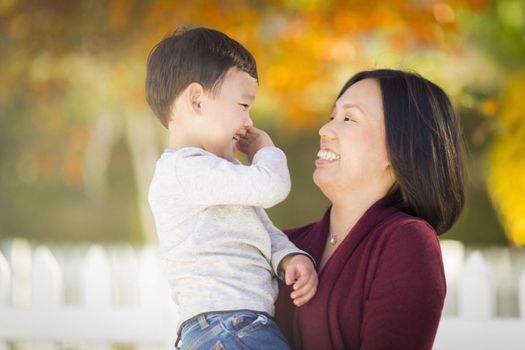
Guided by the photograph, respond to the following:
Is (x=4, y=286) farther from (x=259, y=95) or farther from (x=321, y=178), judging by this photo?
(x=259, y=95)

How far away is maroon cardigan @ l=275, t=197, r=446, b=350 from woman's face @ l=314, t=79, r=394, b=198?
75mm

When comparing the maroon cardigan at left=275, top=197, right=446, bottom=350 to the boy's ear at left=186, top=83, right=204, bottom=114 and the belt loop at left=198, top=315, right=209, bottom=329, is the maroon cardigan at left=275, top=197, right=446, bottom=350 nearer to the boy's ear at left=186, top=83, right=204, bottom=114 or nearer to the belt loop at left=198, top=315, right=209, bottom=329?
the belt loop at left=198, top=315, right=209, bottom=329

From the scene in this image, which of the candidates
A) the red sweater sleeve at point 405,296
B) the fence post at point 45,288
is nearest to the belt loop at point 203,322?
the red sweater sleeve at point 405,296

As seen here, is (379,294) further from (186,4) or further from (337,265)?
(186,4)

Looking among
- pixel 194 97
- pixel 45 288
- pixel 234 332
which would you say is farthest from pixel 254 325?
pixel 45 288

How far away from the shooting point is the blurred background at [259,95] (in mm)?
5922

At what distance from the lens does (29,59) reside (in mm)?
7535

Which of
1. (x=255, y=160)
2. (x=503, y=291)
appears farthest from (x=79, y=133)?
(x=255, y=160)

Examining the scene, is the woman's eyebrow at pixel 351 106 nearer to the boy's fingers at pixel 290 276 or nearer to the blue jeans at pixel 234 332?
the boy's fingers at pixel 290 276

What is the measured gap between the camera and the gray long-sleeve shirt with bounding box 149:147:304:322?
2.22 meters

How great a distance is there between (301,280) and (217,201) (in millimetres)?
299

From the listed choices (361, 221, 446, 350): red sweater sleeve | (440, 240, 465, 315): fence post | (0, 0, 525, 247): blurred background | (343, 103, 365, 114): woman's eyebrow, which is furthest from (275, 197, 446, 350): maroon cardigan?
(440, 240, 465, 315): fence post

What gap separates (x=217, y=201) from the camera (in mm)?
2209

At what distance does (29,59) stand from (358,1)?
3.05 m
